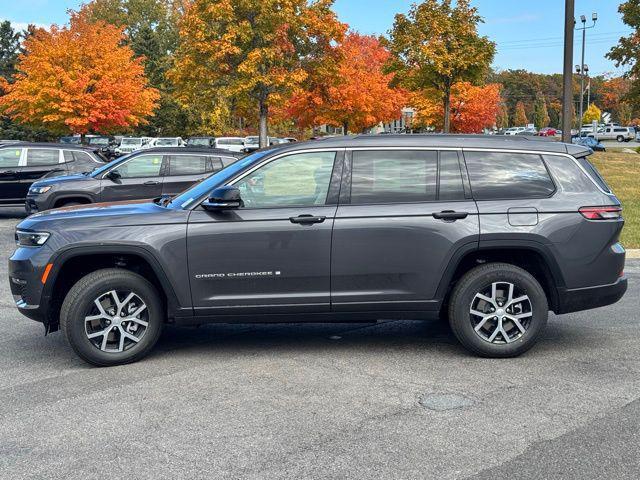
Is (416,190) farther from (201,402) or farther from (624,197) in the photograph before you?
(624,197)

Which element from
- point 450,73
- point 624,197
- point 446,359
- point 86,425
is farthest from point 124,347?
point 450,73

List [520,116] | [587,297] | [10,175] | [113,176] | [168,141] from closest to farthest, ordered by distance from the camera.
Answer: [587,297]
[113,176]
[10,175]
[168,141]
[520,116]

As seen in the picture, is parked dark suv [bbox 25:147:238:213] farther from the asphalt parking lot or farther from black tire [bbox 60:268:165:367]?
black tire [bbox 60:268:165:367]

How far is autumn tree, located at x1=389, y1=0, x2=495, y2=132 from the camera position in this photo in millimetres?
Answer: 28234

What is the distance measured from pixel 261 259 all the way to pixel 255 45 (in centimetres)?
2734

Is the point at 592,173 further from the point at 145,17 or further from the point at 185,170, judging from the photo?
the point at 145,17

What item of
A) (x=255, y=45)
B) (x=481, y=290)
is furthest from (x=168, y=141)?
(x=481, y=290)

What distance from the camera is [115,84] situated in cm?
3192

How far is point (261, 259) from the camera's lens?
5551mm

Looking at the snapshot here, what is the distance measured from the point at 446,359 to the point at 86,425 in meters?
2.82

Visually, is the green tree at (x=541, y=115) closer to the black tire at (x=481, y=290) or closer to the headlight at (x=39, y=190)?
the headlight at (x=39, y=190)

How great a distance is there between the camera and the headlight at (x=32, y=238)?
18.4 ft

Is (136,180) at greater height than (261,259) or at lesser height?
greater

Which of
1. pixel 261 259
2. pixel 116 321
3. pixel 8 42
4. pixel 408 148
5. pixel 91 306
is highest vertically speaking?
pixel 8 42
